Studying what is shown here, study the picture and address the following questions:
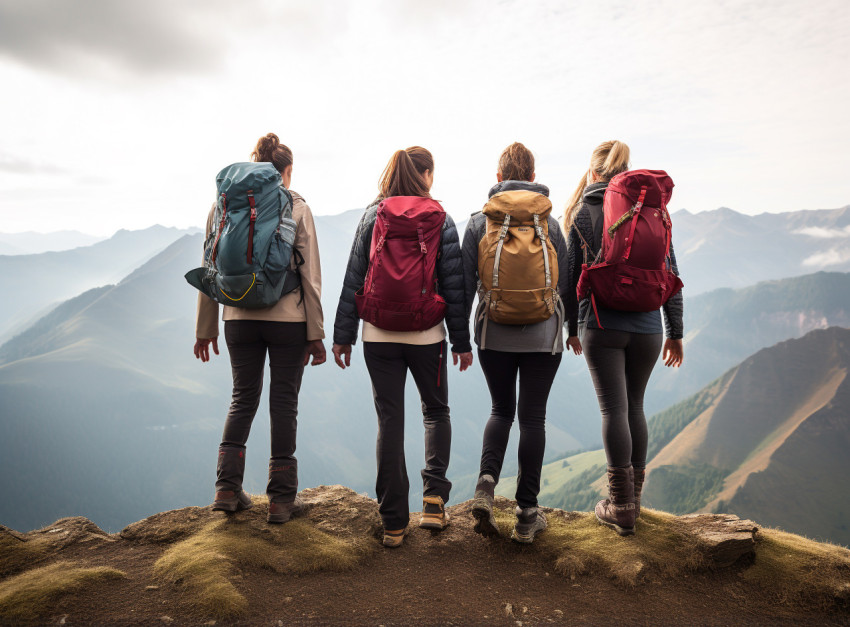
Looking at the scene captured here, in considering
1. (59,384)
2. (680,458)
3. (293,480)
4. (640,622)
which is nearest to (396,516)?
(293,480)

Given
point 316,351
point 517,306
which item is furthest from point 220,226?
point 517,306

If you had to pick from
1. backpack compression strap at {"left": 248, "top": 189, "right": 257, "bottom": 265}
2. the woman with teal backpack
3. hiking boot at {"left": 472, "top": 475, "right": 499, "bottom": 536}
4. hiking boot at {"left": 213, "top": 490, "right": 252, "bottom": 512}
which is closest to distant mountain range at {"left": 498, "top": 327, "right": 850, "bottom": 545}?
hiking boot at {"left": 472, "top": 475, "right": 499, "bottom": 536}

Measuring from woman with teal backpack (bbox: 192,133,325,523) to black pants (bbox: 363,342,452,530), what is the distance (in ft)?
2.51

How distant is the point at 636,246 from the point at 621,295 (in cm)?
45

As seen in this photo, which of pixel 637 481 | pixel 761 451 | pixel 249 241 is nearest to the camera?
pixel 249 241

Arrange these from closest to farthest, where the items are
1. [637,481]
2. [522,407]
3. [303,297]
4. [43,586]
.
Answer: [43,586]
[522,407]
[303,297]
[637,481]

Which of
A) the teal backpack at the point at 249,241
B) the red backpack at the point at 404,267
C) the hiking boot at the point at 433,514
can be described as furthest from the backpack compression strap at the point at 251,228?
the hiking boot at the point at 433,514

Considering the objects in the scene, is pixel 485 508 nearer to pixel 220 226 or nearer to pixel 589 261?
pixel 589 261

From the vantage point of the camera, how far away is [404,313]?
4.60m

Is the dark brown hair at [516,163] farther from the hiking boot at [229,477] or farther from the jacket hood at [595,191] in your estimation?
the hiking boot at [229,477]

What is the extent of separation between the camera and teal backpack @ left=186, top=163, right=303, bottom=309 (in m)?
4.89

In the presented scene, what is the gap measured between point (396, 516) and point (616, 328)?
2.75 meters

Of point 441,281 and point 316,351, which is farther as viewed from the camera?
point 316,351

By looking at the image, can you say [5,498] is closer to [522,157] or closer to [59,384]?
[59,384]
